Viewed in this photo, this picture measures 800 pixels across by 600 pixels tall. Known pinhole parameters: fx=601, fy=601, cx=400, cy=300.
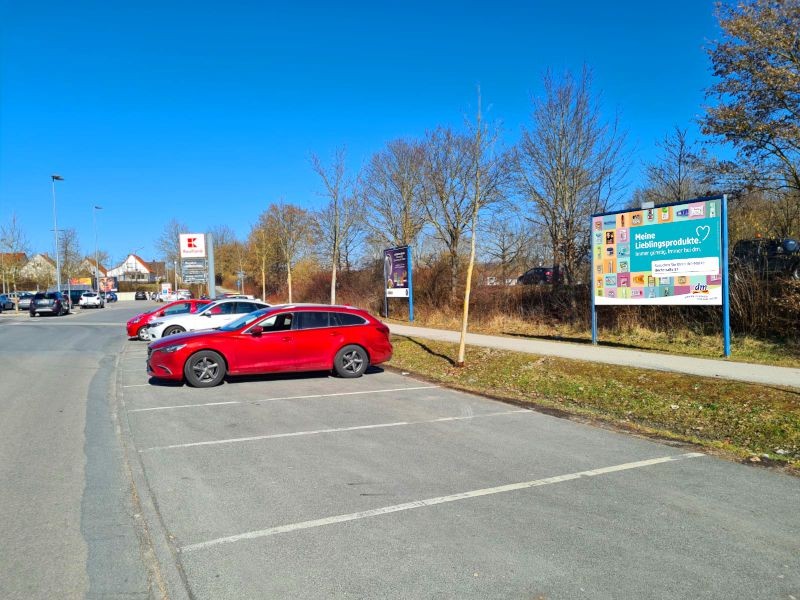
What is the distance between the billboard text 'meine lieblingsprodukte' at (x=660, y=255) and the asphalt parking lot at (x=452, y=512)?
574cm

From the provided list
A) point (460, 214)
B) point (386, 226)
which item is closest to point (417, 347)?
point (460, 214)

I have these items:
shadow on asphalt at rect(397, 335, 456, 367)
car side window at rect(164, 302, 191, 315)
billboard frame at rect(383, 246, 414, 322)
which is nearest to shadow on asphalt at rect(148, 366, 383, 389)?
shadow on asphalt at rect(397, 335, 456, 367)

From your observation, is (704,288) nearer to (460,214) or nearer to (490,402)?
(490,402)

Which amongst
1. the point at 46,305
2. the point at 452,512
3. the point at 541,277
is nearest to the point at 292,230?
the point at 46,305

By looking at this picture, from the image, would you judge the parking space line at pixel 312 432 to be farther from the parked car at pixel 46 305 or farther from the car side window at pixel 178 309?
the parked car at pixel 46 305

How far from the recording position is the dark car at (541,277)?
19942 mm

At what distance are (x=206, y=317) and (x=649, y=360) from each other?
42.2 ft

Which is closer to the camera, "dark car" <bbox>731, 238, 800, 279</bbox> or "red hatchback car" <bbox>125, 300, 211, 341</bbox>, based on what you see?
"dark car" <bbox>731, 238, 800, 279</bbox>

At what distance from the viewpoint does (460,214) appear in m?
26.2

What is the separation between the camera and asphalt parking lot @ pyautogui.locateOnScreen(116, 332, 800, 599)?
364 cm

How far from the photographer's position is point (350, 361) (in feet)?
40.4

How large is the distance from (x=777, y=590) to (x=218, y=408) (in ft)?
25.0

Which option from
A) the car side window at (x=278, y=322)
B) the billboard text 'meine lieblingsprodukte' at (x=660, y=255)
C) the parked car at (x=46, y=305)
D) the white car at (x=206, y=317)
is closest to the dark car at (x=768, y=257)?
the billboard text 'meine lieblingsprodukte' at (x=660, y=255)

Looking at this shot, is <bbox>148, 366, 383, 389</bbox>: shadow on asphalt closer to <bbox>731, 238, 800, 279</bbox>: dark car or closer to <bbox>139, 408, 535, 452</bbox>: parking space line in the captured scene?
<bbox>139, 408, 535, 452</bbox>: parking space line
